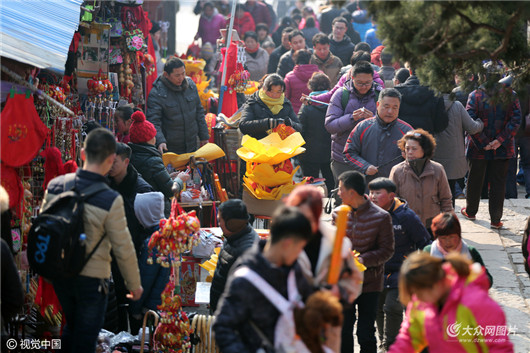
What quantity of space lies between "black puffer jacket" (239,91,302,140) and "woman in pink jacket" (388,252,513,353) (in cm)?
566

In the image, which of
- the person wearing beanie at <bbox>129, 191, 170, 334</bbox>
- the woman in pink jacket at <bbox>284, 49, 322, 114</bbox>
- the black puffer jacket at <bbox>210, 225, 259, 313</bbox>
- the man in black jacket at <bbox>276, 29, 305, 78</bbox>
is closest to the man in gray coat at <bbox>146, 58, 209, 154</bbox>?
the woman in pink jacket at <bbox>284, 49, 322, 114</bbox>

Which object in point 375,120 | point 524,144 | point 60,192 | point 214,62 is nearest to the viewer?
point 60,192

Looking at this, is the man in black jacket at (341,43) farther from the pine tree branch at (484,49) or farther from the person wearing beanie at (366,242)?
the pine tree branch at (484,49)

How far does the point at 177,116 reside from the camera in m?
10.5

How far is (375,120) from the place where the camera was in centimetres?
877

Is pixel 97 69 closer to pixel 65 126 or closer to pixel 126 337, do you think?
pixel 65 126

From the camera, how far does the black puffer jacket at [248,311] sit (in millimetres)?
4109

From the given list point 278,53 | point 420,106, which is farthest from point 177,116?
point 278,53

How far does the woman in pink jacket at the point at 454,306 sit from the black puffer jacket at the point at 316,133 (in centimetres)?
650

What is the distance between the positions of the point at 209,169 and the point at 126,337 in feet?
11.2

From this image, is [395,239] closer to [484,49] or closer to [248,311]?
[484,49]

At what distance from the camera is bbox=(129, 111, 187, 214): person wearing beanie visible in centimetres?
805

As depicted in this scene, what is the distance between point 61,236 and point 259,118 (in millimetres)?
5431

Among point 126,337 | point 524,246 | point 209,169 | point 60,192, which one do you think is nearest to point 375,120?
point 209,169
